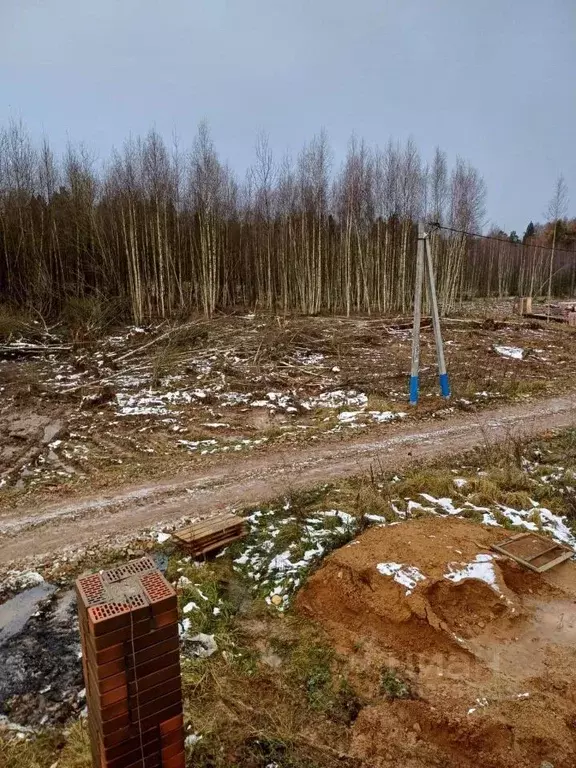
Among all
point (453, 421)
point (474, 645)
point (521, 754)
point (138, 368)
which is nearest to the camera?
point (521, 754)

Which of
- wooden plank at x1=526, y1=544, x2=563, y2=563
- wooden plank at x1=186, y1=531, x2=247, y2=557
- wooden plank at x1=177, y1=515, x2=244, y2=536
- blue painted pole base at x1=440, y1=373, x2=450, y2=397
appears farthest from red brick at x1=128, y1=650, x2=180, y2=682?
blue painted pole base at x1=440, y1=373, x2=450, y2=397

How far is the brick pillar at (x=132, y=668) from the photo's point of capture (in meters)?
2.41

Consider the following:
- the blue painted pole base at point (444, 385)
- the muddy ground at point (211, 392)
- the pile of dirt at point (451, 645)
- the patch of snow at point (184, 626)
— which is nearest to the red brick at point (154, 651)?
the pile of dirt at point (451, 645)

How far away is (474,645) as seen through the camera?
420cm

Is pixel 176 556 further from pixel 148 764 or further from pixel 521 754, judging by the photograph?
pixel 521 754

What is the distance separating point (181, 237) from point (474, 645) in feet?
89.9

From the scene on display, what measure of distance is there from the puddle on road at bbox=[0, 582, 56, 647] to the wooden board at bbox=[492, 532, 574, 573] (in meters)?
4.81

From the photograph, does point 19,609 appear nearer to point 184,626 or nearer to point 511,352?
point 184,626

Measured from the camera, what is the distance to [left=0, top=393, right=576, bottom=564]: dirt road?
20.7 feet

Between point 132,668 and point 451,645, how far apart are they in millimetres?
2856

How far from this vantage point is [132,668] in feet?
8.13

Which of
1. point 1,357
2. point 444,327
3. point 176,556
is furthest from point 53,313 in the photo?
point 176,556

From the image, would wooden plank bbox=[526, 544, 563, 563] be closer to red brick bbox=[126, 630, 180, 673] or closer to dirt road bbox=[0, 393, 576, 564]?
dirt road bbox=[0, 393, 576, 564]

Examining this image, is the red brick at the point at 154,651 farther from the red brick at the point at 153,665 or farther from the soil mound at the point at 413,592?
the soil mound at the point at 413,592
